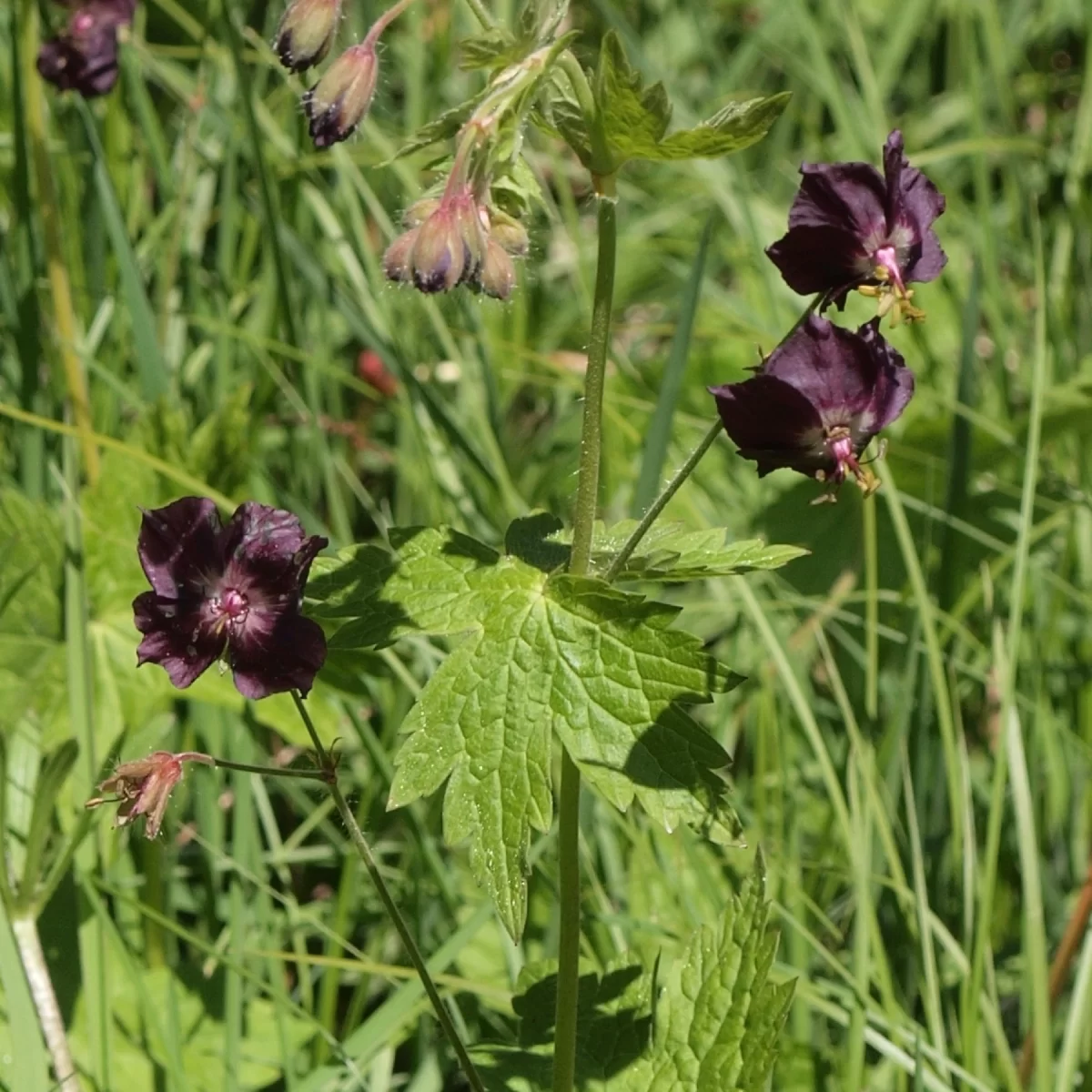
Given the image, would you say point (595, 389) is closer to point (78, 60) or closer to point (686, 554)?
point (686, 554)

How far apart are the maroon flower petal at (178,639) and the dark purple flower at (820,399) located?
0.51 meters

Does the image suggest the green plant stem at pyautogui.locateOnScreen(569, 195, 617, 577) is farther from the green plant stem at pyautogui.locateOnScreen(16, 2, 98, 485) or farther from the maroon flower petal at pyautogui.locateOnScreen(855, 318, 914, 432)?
the green plant stem at pyautogui.locateOnScreen(16, 2, 98, 485)

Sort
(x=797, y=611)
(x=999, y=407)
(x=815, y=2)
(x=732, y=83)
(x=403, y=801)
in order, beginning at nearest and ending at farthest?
(x=403, y=801), (x=797, y=611), (x=999, y=407), (x=732, y=83), (x=815, y=2)

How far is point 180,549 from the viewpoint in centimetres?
137

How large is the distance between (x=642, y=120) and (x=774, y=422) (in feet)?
0.96

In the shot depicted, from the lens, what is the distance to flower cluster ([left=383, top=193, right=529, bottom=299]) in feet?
4.35

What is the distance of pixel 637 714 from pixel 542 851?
926 millimetres

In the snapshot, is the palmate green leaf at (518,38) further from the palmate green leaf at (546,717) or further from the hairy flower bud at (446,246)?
the palmate green leaf at (546,717)

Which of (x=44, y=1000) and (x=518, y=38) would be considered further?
(x=44, y=1000)

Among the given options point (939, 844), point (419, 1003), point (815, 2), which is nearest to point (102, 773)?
point (419, 1003)

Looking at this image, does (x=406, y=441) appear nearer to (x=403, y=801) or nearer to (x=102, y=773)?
(x=102, y=773)

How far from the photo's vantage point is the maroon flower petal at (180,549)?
4.46 feet

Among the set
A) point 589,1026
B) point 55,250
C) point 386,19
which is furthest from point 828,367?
A: point 55,250

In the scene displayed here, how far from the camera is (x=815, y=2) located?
15.0 ft
